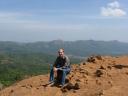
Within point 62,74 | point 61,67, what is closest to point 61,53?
point 61,67

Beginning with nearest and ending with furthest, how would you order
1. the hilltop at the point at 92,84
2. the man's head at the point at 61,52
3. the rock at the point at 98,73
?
the hilltop at the point at 92,84 → the man's head at the point at 61,52 → the rock at the point at 98,73

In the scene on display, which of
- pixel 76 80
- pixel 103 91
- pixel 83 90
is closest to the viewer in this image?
pixel 103 91

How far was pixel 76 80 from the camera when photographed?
17312 millimetres

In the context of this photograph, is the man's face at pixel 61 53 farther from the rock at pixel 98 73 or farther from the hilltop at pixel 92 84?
the rock at pixel 98 73

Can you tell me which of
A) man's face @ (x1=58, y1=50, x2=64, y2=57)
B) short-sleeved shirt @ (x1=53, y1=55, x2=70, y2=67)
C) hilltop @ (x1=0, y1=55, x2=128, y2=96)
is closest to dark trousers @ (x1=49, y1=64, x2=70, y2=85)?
short-sleeved shirt @ (x1=53, y1=55, x2=70, y2=67)

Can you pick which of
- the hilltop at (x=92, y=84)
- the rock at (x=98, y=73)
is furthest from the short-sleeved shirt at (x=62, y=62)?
the rock at (x=98, y=73)

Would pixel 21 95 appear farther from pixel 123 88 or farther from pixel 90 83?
pixel 123 88

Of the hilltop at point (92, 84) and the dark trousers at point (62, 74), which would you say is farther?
the dark trousers at point (62, 74)

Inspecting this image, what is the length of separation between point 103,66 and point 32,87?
4177mm

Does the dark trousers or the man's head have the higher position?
the man's head

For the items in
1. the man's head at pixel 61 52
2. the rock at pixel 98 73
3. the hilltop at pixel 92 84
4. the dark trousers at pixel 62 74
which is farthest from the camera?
the dark trousers at pixel 62 74

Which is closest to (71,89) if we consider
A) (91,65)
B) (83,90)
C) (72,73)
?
(83,90)

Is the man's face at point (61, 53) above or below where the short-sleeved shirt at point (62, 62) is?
above

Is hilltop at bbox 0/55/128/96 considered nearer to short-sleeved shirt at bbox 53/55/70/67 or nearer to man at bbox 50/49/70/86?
man at bbox 50/49/70/86
